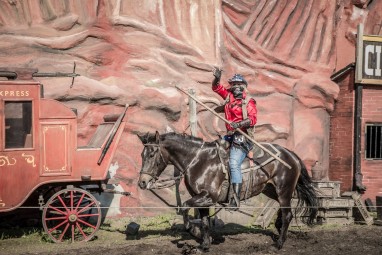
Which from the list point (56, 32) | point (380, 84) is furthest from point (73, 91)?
point (380, 84)

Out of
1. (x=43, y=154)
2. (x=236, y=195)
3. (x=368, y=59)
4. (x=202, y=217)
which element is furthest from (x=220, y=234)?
(x=368, y=59)

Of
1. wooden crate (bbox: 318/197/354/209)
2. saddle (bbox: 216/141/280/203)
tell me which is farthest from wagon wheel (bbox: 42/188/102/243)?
wooden crate (bbox: 318/197/354/209)

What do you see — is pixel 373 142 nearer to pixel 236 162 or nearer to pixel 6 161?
pixel 236 162

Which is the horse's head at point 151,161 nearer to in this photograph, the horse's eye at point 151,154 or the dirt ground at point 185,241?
the horse's eye at point 151,154

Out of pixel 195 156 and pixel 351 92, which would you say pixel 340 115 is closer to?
pixel 351 92

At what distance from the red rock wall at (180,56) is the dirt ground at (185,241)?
4.65ft

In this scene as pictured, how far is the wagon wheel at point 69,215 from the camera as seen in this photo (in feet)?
29.1

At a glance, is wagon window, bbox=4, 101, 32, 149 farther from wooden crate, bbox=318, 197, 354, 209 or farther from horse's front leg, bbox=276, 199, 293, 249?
wooden crate, bbox=318, 197, 354, 209

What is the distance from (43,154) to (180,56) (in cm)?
465

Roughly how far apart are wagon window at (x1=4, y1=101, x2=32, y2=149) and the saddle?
10.9 feet

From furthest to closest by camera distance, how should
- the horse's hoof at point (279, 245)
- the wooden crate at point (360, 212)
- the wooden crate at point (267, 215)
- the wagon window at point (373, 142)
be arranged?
the wagon window at point (373, 142)
the wooden crate at point (360, 212)
the wooden crate at point (267, 215)
the horse's hoof at point (279, 245)

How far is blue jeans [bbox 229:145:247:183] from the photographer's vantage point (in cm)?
877

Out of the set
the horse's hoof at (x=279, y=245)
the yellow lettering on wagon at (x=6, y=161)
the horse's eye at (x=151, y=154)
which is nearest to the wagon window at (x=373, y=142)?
the horse's hoof at (x=279, y=245)

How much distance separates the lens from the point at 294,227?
35.9 feet
